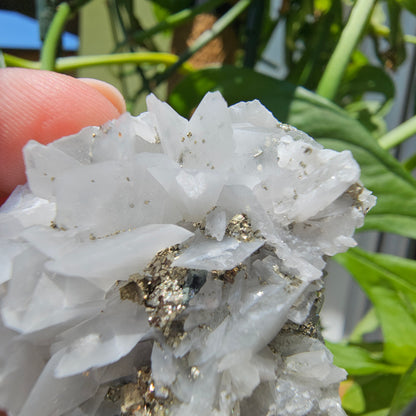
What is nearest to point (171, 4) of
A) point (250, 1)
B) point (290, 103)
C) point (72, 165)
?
point (250, 1)

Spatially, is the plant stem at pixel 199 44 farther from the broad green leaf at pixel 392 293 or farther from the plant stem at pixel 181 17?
the broad green leaf at pixel 392 293

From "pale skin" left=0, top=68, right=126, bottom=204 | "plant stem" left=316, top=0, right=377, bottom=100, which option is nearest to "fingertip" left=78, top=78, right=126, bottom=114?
"pale skin" left=0, top=68, right=126, bottom=204

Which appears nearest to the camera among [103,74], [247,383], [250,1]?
[247,383]

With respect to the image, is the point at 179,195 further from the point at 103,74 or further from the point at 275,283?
the point at 103,74

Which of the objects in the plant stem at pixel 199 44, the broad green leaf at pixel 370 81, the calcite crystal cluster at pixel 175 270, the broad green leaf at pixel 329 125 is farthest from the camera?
the broad green leaf at pixel 370 81

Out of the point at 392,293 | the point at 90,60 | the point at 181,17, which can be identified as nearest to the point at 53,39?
the point at 90,60

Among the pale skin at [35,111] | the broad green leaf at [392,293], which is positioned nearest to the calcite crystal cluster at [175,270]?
the pale skin at [35,111]

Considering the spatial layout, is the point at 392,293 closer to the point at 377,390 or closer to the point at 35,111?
the point at 377,390

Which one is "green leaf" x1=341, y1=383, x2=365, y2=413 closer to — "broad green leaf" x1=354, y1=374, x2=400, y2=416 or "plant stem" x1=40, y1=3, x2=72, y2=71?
"broad green leaf" x1=354, y1=374, x2=400, y2=416
